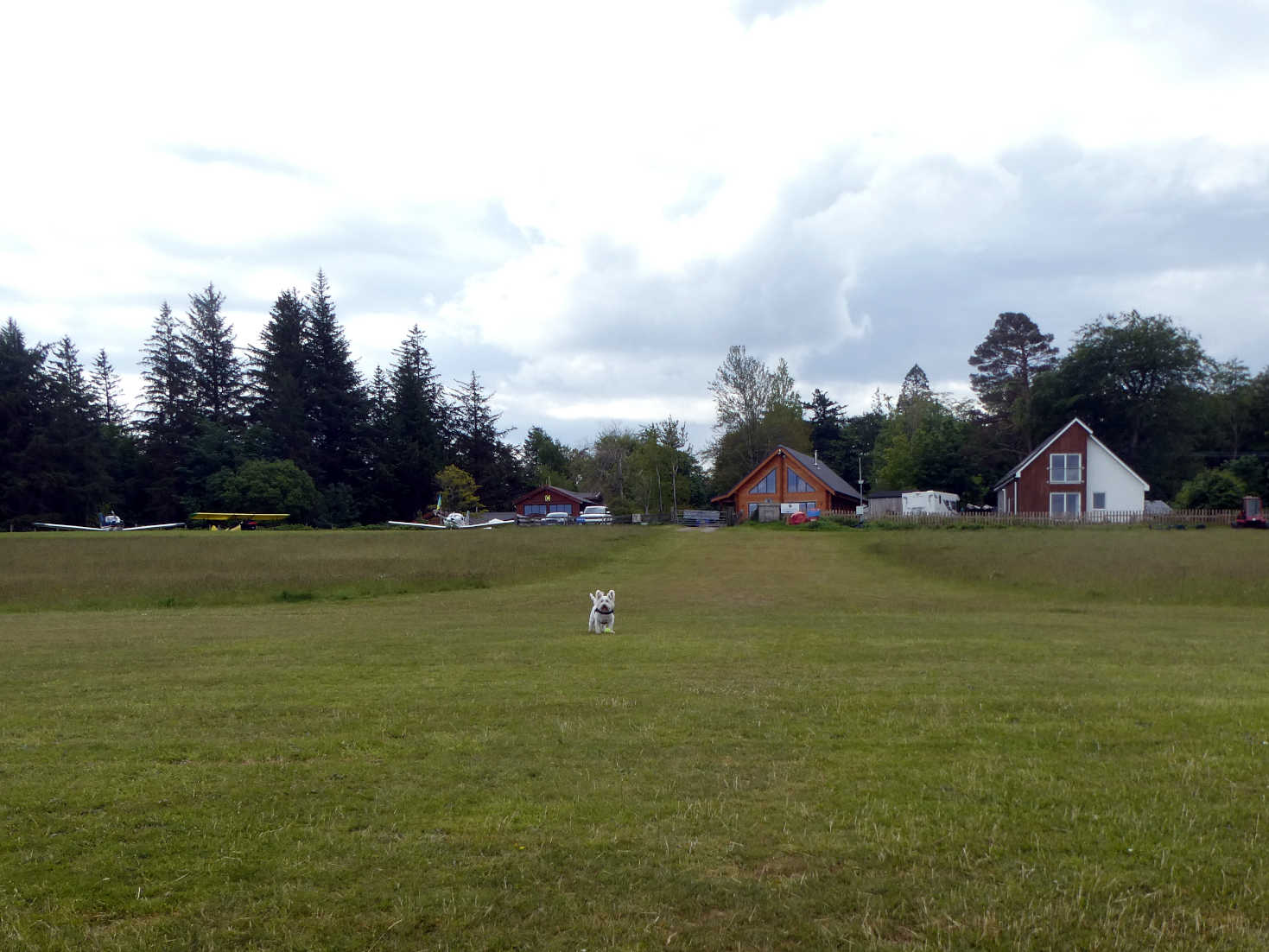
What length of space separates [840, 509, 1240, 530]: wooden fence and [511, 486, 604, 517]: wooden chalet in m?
38.5

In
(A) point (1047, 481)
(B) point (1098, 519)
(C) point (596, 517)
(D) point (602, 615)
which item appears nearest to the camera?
(D) point (602, 615)

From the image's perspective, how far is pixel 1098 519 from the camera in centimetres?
5556

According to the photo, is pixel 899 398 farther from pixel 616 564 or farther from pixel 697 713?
pixel 697 713

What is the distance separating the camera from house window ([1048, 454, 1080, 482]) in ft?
209

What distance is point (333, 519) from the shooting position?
8681 cm

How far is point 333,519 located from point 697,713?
274 ft

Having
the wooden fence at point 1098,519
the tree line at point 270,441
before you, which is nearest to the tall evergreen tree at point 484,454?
the tree line at point 270,441

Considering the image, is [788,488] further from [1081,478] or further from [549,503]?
[549,503]

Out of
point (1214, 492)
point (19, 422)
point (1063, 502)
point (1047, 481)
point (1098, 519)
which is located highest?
point (19, 422)

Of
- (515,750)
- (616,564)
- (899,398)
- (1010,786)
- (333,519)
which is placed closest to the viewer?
(1010,786)

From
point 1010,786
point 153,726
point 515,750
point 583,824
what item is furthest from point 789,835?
point 153,726

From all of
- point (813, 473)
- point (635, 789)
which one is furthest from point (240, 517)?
point (635, 789)

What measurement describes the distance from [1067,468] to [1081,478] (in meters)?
1.16

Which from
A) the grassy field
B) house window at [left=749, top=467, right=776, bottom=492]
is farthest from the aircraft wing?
the grassy field
